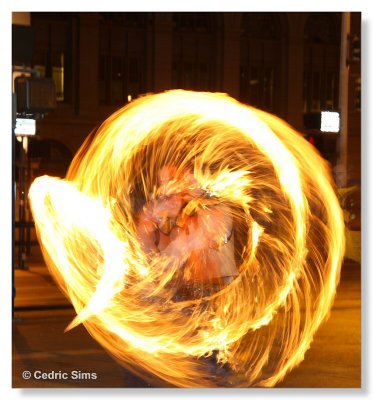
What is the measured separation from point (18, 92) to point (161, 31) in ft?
3.61

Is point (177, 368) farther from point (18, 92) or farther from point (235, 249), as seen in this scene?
point (18, 92)

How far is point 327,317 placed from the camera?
803 centimetres

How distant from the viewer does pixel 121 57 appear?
8.45m

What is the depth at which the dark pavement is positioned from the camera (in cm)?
788

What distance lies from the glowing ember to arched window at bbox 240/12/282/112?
0.62 feet

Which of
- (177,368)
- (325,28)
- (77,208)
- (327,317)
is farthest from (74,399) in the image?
(325,28)

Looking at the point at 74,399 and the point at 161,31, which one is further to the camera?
the point at 161,31

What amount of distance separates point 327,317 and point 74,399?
70.5 inches

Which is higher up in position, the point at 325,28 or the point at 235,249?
the point at 325,28

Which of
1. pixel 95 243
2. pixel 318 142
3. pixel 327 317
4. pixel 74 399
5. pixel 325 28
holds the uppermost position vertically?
pixel 325 28

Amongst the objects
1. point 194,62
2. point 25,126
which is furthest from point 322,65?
point 25,126

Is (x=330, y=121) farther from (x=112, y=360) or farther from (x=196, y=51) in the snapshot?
(x=112, y=360)

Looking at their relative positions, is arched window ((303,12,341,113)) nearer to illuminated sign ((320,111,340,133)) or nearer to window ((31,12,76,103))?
illuminated sign ((320,111,340,133))
